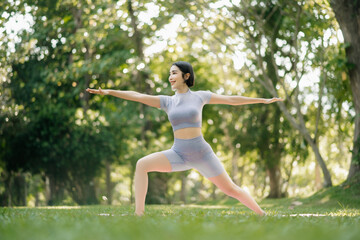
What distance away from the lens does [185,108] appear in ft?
21.6

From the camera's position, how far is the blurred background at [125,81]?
1755 centimetres

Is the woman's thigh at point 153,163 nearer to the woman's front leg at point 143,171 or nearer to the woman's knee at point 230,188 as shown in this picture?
the woman's front leg at point 143,171

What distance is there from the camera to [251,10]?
17.5 m

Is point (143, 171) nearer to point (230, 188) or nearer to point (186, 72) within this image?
point (230, 188)

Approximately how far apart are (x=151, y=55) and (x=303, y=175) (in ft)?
69.5

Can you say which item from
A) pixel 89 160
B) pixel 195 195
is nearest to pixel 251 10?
pixel 89 160

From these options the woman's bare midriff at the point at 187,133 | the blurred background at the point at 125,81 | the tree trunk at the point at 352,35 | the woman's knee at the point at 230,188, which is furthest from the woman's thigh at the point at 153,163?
the blurred background at the point at 125,81

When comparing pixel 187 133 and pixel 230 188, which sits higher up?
pixel 187 133

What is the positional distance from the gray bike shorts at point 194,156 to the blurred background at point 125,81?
33.8ft

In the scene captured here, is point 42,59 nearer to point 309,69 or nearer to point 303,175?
point 309,69

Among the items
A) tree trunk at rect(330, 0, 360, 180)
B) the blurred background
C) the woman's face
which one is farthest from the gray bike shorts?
the blurred background

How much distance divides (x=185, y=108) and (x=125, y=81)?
16065mm

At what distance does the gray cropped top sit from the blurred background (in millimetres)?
10143

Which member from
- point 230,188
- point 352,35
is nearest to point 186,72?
point 230,188
